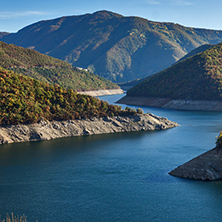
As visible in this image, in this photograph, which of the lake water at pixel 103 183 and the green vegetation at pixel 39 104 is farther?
the green vegetation at pixel 39 104

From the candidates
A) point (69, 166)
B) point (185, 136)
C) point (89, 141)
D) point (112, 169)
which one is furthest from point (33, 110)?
point (185, 136)

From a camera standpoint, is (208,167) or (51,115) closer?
(208,167)

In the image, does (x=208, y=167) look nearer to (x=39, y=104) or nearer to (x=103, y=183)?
(x=103, y=183)

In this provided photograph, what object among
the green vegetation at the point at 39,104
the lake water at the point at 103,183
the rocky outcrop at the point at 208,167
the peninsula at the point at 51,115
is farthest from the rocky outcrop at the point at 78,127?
the rocky outcrop at the point at 208,167

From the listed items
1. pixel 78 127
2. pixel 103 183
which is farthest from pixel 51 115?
pixel 103 183

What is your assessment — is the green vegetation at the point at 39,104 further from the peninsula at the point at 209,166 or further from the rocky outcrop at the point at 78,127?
the peninsula at the point at 209,166

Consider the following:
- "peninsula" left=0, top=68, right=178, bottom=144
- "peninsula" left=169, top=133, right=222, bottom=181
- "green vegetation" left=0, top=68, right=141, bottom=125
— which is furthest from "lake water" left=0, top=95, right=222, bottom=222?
"green vegetation" left=0, top=68, right=141, bottom=125
